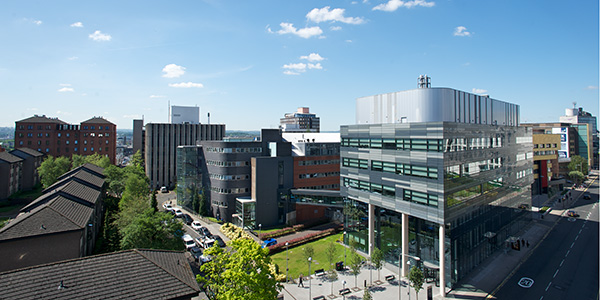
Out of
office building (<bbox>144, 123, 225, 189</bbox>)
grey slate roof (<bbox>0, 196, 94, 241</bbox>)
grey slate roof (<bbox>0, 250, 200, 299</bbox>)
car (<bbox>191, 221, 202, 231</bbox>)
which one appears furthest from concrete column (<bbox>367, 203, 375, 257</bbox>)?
office building (<bbox>144, 123, 225, 189</bbox>)

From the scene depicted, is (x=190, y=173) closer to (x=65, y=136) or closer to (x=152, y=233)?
(x=152, y=233)

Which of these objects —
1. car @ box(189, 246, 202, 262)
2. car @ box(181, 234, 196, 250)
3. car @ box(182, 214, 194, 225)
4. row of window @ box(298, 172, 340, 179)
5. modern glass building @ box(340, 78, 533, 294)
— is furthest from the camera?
row of window @ box(298, 172, 340, 179)

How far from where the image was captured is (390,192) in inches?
1508

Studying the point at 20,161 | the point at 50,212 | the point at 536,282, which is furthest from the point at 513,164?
the point at 20,161

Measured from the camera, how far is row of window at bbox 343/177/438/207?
3362cm

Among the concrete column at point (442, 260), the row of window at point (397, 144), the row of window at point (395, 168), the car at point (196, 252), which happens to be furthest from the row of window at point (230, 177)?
the concrete column at point (442, 260)

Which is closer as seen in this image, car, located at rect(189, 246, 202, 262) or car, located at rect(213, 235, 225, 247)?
car, located at rect(189, 246, 202, 262)

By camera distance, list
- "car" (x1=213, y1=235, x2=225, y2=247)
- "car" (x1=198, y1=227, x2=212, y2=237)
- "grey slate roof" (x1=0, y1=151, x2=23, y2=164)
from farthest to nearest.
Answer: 1. "grey slate roof" (x1=0, y1=151, x2=23, y2=164)
2. "car" (x1=198, y1=227, x2=212, y2=237)
3. "car" (x1=213, y1=235, x2=225, y2=247)

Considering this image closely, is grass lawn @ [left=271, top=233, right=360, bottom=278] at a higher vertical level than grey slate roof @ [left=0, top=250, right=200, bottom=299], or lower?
lower

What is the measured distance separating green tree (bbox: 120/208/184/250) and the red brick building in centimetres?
10048

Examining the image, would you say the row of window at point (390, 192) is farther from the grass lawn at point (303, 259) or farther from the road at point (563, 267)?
the road at point (563, 267)

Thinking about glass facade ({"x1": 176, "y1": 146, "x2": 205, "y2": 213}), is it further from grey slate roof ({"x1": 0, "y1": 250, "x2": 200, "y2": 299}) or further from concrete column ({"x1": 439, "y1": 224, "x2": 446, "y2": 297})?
concrete column ({"x1": 439, "y1": 224, "x2": 446, "y2": 297})

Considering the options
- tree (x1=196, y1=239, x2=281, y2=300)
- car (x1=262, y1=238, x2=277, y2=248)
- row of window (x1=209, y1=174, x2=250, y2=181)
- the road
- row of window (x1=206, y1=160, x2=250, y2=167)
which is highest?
row of window (x1=206, y1=160, x2=250, y2=167)

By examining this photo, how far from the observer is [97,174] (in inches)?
2724
